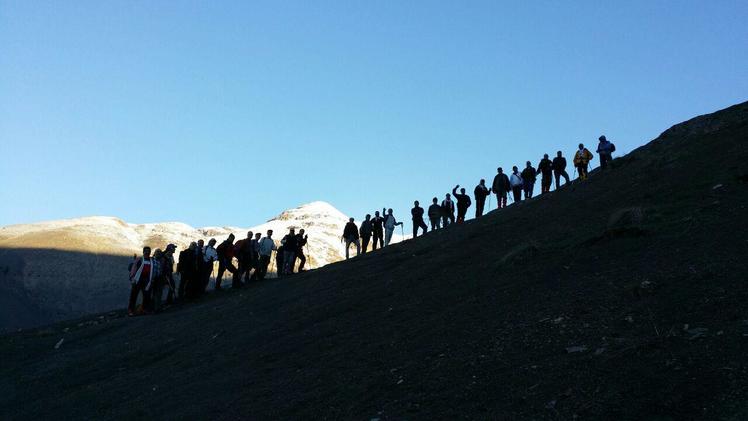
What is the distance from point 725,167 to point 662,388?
520 inches

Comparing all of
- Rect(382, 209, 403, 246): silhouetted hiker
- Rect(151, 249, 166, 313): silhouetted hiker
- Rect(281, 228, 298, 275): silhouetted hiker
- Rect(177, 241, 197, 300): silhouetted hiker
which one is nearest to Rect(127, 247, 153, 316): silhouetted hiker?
Rect(151, 249, 166, 313): silhouetted hiker

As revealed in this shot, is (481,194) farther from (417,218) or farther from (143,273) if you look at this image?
(143,273)

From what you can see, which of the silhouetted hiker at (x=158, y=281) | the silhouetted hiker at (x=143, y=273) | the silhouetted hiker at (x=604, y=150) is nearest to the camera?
the silhouetted hiker at (x=143, y=273)

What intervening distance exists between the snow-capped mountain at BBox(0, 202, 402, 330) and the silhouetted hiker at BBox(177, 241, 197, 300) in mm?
13505

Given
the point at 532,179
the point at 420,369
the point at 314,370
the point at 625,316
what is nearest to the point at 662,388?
the point at 625,316

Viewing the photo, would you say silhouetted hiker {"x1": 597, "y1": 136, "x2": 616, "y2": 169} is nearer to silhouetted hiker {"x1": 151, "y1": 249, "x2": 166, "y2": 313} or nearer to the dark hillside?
the dark hillside

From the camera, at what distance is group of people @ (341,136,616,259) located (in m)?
27.5

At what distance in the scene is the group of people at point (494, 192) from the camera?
27469mm

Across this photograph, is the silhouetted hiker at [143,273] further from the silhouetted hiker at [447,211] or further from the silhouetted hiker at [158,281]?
the silhouetted hiker at [447,211]

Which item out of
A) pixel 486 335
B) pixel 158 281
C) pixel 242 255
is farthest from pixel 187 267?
pixel 486 335

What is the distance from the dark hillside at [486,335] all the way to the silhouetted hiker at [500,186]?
22.7 feet

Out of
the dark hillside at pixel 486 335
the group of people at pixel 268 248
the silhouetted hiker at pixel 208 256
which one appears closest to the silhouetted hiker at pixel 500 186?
the group of people at pixel 268 248

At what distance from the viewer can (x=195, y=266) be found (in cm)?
2311

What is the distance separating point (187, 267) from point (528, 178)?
1379 centimetres
